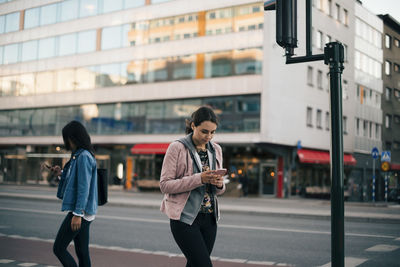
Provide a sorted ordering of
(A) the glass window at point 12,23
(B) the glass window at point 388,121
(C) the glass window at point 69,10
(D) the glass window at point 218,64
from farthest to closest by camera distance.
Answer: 1. (B) the glass window at point 388,121
2. (A) the glass window at point 12,23
3. (C) the glass window at point 69,10
4. (D) the glass window at point 218,64

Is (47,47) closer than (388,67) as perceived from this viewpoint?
Yes

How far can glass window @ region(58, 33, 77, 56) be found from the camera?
131ft

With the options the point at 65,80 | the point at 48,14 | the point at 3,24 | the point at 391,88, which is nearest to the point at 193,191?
the point at 65,80

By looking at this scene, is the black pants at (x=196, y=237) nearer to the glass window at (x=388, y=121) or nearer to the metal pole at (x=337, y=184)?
the metal pole at (x=337, y=184)

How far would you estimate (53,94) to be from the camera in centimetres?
4056

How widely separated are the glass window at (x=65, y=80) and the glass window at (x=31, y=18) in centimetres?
566

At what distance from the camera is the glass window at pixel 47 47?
A: 4112cm

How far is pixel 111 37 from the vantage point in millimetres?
37656

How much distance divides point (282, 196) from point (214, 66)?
9.34 m

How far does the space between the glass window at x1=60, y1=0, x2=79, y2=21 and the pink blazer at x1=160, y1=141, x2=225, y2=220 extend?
3857 centimetres

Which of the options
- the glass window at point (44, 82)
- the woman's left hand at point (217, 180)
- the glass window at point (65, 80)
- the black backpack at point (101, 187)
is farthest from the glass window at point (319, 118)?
the woman's left hand at point (217, 180)

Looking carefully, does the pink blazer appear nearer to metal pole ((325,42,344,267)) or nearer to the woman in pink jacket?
the woman in pink jacket

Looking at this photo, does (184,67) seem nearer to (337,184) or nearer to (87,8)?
(87,8)

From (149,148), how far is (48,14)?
52.8 ft
